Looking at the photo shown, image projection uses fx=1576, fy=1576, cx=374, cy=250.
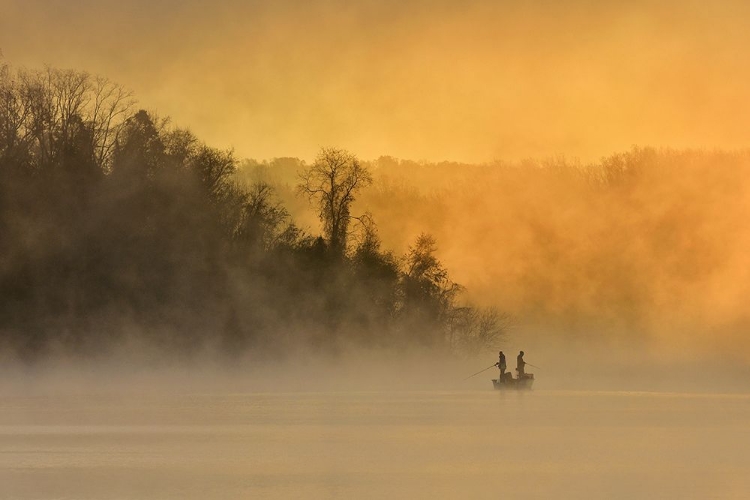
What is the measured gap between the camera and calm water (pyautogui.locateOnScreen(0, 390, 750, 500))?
74.4 ft

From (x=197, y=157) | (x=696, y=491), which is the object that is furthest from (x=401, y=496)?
(x=197, y=157)

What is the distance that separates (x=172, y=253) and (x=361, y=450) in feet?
145

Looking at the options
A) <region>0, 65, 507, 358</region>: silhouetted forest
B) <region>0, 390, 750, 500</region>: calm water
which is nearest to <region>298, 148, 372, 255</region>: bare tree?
<region>0, 65, 507, 358</region>: silhouetted forest

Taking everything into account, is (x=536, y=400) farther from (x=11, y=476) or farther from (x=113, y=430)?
(x=11, y=476)

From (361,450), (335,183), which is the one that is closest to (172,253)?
(335,183)

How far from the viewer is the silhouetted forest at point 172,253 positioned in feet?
220

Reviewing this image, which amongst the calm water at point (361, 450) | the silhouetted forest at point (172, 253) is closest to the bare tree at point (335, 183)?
the silhouetted forest at point (172, 253)

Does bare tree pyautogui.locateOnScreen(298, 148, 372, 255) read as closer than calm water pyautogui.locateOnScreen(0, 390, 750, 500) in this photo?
No

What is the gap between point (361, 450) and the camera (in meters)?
29.5

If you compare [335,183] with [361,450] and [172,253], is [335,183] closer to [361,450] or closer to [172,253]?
[172,253]

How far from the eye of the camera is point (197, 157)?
78500 millimetres

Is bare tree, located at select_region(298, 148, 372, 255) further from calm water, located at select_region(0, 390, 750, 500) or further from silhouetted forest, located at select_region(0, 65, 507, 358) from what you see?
calm water, located at select_region(0, 390, 750, 500)

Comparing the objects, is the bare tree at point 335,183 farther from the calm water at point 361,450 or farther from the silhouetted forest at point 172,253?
the calm water at point 361,450

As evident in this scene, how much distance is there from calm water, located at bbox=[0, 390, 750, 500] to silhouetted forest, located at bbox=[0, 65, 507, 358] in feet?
62.3
